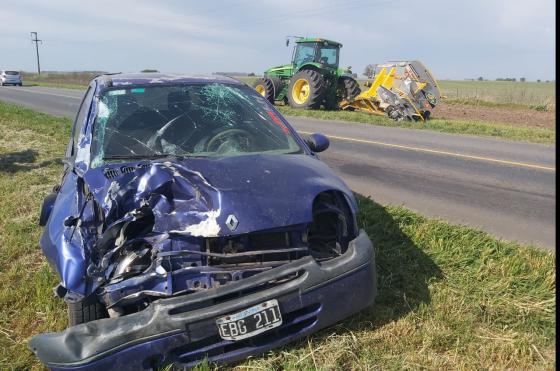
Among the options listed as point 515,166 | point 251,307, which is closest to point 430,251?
point 251,307

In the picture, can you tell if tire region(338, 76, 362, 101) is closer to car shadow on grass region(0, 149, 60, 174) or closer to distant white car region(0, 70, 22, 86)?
car shadow on grass region(0, 149, 60, 174)

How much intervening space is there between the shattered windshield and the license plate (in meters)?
1.45

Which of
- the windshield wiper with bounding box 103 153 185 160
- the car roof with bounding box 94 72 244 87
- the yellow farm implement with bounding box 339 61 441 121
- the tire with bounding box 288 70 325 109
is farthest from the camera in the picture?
the tire with bounding box 288 70 325 109

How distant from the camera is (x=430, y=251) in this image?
4219mm

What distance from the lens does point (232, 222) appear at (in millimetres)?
2600

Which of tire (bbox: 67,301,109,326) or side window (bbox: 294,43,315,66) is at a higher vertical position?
side window (bbox: 294,43,315,66)

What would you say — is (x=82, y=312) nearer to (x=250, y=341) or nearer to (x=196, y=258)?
(x=196, y=258)

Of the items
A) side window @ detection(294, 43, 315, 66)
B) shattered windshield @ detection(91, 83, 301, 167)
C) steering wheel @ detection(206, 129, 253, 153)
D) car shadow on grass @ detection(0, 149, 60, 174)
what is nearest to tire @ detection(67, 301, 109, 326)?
shattered windshield @ detection(91, 83, 301, 167)

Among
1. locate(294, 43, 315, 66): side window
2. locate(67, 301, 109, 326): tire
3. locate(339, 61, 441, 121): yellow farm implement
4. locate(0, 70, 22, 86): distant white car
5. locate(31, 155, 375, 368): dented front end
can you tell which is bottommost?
locate(67, 301, 109, 326): tire

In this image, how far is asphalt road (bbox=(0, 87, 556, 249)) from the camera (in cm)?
550

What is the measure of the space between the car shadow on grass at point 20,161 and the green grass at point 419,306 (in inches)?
100

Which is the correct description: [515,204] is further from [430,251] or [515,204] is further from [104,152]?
[104,152]

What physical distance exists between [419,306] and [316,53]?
1692 cm

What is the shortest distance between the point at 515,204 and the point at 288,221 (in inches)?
176
